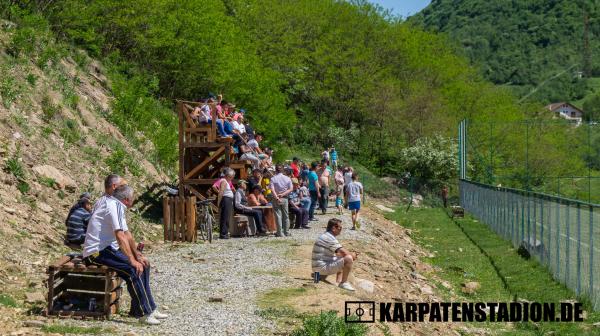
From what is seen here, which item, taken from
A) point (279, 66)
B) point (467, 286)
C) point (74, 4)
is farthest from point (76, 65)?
point (279, 66)

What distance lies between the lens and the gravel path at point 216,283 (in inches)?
427

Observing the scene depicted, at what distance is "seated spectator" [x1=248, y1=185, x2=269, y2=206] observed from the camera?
22625mm

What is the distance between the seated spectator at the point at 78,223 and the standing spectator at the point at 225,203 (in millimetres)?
7549

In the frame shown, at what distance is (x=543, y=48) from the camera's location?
597 feet

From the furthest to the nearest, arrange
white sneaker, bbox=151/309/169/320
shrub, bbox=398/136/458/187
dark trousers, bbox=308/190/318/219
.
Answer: shrub, bbox=398/136/458/187 < dark trousers, bbox=308/190/318/219 < white sneaker, bbox=151/309/169/320

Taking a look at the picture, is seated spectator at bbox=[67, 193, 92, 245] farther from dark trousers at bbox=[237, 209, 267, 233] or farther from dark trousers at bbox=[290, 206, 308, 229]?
dark trousers at bbox=[290, 206, 308, 229]

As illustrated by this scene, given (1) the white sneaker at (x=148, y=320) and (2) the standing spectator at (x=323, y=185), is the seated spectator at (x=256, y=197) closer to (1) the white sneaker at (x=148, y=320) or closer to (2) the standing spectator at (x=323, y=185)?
(2) the standing spectator at (x=323, y=185)

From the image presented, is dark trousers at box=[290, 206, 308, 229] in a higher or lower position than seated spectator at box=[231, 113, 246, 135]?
lower

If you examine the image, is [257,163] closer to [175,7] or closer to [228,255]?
[228,255]

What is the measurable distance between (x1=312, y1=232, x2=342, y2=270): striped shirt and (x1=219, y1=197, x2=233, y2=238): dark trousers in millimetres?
6884

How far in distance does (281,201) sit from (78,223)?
8.88m


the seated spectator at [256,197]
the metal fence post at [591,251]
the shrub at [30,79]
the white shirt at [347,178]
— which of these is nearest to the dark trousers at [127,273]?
the metal fence post at [591,251]

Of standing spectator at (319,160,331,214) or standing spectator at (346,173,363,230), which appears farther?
standing spectator at (319,160,331,214)

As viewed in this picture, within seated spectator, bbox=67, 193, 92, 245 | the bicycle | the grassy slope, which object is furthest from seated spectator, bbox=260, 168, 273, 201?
seated spectator, bbox=67, 193, 92, 245
